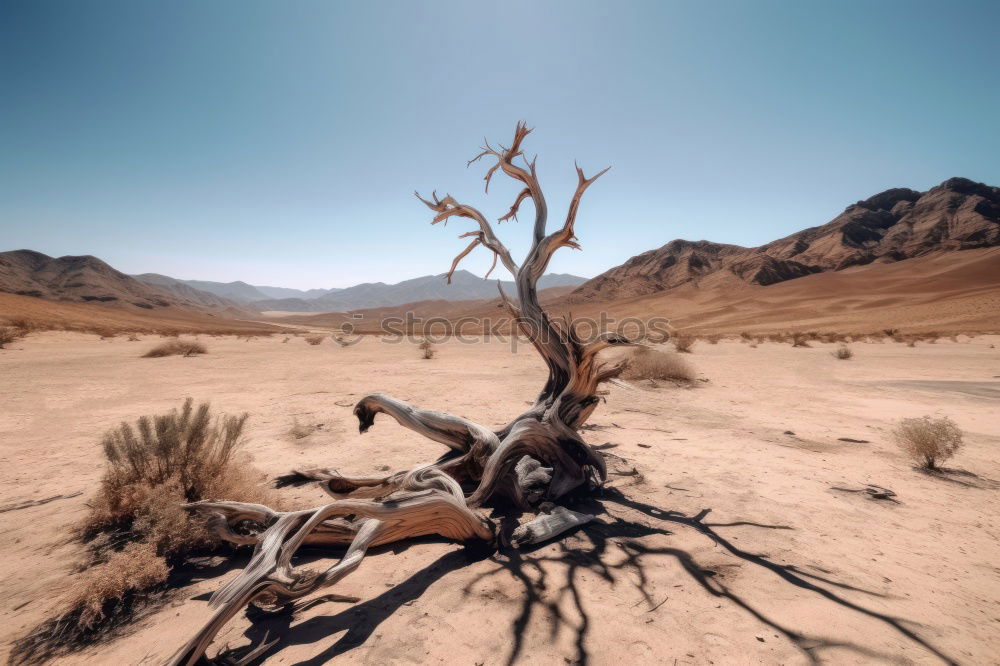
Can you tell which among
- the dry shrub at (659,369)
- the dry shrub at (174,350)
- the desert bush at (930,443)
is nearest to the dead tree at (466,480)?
the desert bush at (930,443)

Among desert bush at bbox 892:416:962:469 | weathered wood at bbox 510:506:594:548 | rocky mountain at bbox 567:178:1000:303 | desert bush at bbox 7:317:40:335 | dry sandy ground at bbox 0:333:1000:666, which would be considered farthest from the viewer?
rocky mountain at bbox 567:178:1000:303

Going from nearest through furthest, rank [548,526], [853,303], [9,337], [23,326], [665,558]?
[665,558]
[548,526]
[9,337]
[23,326]
[853,303]

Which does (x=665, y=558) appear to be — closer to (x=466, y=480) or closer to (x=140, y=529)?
(x=466, y=480)

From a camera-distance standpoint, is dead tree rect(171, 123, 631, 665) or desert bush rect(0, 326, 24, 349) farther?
desert bush rect(0, 326, 24, 349)

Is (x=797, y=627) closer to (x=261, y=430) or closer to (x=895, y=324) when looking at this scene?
(x=261, y=430)

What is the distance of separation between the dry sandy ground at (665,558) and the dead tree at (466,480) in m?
0.28

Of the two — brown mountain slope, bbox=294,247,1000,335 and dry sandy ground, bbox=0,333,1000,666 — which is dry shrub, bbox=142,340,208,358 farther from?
brown mountain slope, bbox=294,247,1000,335

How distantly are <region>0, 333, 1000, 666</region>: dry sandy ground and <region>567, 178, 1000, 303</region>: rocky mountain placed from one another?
62374 millimetres

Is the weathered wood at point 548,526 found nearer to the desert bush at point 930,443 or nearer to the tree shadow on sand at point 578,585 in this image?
the tree shadow on sand at point 578,585

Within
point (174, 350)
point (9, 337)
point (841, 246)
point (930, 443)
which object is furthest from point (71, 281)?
point (841, 246)

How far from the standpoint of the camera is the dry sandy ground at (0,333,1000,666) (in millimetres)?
2131

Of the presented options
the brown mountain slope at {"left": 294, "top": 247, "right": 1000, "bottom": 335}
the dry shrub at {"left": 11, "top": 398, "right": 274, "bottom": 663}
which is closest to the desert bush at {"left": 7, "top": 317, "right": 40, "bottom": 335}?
the dry shrub at {"left": 11, "top": 398, "right": 274, "bottom": 663}

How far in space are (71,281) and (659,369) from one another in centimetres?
12474

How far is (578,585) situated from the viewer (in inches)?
103
